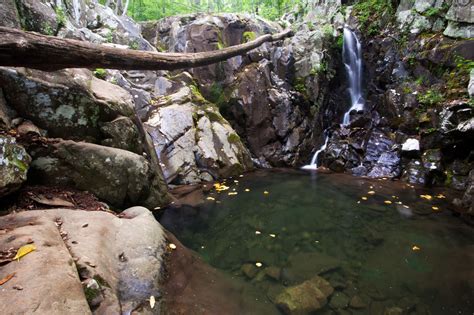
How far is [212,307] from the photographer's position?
10.6 feet

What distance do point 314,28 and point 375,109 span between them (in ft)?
18.5

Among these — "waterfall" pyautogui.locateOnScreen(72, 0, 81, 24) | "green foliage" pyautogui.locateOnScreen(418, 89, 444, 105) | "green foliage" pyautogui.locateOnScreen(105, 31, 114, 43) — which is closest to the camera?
"green foliage" pyautogui.locateOnScreen(418, 89, 444, 105)

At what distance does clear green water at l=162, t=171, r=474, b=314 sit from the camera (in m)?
4.02

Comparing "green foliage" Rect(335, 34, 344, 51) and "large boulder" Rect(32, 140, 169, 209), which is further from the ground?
"green foliage" Rect(335, 34, 344, 51)

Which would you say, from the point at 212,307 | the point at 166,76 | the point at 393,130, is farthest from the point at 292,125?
the point at 212,307

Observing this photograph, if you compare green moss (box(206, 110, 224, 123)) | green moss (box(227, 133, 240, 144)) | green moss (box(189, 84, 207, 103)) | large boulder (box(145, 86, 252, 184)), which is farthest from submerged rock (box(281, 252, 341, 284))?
green moss (box(189, 84, 207, 103))

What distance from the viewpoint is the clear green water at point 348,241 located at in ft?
13.2

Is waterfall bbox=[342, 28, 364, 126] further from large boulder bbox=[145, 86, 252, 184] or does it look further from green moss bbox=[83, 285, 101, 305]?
green moss bbox=[83, 285, 101, 305]

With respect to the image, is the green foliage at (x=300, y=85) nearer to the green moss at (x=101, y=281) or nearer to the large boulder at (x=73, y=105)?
the large boulder at (x=73, y=105)

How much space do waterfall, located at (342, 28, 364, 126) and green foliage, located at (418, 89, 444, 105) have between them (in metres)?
3.17

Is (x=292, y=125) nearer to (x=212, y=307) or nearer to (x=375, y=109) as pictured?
(x=375, y=109)

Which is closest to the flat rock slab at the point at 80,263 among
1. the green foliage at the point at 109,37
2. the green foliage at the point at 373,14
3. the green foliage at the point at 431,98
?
the green foliage at the point at 109,37

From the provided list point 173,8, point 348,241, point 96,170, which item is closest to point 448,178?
point 348,241

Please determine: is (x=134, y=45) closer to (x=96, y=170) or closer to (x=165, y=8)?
(x=96, y=170)
